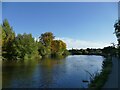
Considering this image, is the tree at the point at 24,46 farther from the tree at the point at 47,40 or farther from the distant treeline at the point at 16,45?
the tree at the point at 47,40

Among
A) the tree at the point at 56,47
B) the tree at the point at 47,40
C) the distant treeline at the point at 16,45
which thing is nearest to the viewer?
the distant treeline at the point at 16,45

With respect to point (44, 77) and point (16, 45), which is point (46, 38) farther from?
point (44, 77)

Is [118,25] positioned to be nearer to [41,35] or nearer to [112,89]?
[112,89]

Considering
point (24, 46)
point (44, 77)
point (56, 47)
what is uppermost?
point (56, 47)

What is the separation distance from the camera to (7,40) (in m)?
59.3

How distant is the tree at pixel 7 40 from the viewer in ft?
189

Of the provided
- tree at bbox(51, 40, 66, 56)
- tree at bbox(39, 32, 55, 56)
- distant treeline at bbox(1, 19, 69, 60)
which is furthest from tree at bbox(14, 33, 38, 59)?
tree at bbox(51, 40, 66, 56)

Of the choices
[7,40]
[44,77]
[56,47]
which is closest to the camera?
Answer: [44,77]

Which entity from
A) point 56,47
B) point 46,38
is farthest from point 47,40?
point 56,47

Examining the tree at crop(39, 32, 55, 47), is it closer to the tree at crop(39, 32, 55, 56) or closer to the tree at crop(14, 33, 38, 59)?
the tree at crop(39, 32, 55, 56)

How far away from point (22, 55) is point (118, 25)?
86.8ft

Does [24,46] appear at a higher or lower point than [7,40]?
lower

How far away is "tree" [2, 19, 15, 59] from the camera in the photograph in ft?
189

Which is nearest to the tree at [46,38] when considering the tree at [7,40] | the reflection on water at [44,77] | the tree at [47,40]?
the tree at [47,40]
